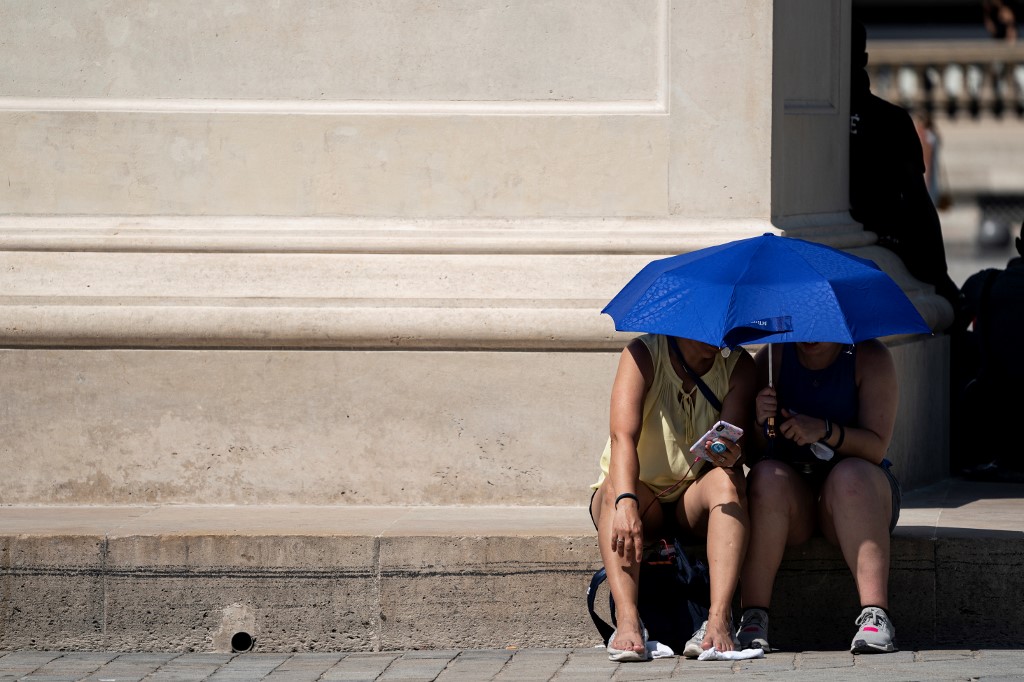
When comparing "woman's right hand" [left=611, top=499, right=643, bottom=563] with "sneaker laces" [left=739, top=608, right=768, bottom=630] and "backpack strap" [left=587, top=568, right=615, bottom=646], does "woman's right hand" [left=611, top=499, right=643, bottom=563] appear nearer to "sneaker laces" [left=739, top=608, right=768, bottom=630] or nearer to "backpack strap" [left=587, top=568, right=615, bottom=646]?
"backpack strap" [left=587, top=568, right=615, bottom=646]

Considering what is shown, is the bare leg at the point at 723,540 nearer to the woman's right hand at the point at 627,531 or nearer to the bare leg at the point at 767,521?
the bare leg at the point at 767,521

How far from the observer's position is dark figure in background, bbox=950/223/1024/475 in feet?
23.5

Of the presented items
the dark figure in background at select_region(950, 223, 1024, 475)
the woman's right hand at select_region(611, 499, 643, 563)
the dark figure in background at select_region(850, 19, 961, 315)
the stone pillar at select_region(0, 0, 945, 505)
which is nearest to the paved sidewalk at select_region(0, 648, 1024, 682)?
the woman's right hand at select_region(611, 499, 643, 563)

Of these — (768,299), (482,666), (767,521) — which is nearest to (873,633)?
(767,521)

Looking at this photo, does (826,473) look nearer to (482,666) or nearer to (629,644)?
(629,644)

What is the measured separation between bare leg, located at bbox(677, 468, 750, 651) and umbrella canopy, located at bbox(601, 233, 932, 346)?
17.2 inches

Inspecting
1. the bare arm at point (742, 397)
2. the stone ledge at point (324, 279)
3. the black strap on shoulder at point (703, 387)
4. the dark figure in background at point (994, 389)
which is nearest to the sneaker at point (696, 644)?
the bare arm at point (742, 397)

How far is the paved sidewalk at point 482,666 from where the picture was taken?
504cm

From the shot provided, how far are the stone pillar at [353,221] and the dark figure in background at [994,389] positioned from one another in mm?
1067

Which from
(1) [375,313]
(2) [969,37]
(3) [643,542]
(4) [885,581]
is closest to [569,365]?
(1) [375,313]

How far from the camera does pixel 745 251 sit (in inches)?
208

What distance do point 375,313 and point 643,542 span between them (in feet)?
4.75

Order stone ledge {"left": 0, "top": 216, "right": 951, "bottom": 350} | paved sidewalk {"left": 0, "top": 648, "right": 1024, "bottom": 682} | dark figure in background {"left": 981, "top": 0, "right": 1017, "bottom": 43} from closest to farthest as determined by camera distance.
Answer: paved sidewalk {"left": 0, "top": 648, "right": 1024, "bottom": 682}
stone ledge {"left": 0, "top": 216, "right": 951, "bottom": 350}
dark figure in background {"left": 981, "top": 0, "right": 1017, "bottom": 43}

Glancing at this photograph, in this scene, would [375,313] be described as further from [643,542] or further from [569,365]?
[643,542]
